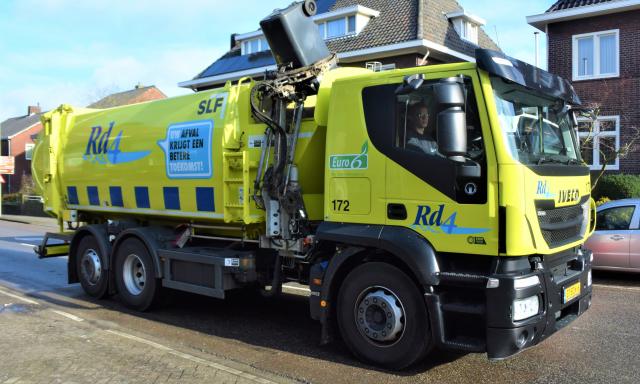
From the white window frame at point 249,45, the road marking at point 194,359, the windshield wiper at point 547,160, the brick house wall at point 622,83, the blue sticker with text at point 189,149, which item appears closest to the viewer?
the road marking at point 194,359

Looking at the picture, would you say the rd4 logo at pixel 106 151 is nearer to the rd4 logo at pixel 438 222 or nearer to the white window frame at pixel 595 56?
the rd4 logo at pixel 438 222

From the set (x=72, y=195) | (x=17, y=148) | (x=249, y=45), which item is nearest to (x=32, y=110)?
(x=17, y=148)

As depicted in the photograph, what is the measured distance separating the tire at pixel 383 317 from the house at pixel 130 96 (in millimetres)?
51320

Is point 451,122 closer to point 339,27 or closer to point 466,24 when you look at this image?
point 339,27

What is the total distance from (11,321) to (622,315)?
7.48m

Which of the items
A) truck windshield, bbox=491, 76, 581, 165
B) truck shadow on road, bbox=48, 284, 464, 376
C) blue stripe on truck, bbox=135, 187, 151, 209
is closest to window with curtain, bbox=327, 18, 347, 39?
truck shadow on road, bbox=48, 284, 464, 376

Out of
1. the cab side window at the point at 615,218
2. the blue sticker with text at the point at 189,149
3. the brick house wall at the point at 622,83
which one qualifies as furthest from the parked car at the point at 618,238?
the brick house wall at the point at 622,83

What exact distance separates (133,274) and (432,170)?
16.0 feet

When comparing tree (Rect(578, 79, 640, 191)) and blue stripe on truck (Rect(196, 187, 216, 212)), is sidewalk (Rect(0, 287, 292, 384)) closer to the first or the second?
blue stripe on truck (Rect(196, 187, 216, 212))

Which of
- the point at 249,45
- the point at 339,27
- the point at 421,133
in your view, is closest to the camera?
the point at 421,133

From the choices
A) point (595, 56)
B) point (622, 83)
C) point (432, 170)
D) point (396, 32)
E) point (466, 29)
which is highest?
point (466, 29)

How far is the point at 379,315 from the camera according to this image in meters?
5.21

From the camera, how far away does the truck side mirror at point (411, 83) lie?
4848 mm

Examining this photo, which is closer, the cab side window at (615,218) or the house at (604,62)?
the cab side window at (615,218)
